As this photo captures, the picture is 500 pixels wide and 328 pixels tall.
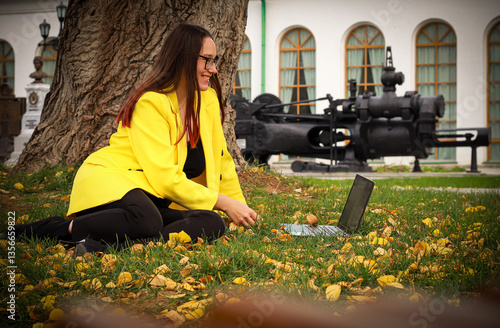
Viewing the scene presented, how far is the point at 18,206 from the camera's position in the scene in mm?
4594

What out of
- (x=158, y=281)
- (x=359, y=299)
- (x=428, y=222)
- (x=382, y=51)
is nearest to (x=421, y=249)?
(x=359, y=299)

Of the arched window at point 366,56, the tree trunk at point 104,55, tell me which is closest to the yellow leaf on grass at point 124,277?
the tree trunk at point 104,55

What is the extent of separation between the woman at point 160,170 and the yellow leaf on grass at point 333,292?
2.97 feet

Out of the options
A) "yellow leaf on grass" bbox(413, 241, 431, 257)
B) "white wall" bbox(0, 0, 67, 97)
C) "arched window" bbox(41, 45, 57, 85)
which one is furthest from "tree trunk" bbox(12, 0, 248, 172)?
"arched window" bbox(41, 45, 57, 85)

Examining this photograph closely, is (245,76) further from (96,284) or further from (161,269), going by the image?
(96,284)

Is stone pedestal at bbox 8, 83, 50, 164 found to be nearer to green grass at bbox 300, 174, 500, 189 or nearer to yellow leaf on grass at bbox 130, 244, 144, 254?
green grass at bbox 300, 174, 500, 189

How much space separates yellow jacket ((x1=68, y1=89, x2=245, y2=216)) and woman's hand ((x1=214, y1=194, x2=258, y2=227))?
0.05 m

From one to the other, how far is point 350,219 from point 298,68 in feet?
52.1

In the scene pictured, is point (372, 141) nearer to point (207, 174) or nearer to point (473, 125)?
point (473, 125)

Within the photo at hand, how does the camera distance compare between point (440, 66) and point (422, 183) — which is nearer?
point (422, 183)

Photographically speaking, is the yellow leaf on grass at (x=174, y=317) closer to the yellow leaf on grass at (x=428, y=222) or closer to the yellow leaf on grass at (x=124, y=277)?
the yellow leaf on grass at (x=124, y=277)

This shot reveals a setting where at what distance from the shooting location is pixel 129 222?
3.00 metres

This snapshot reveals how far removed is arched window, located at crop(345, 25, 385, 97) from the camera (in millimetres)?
18203

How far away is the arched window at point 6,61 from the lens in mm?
21547
